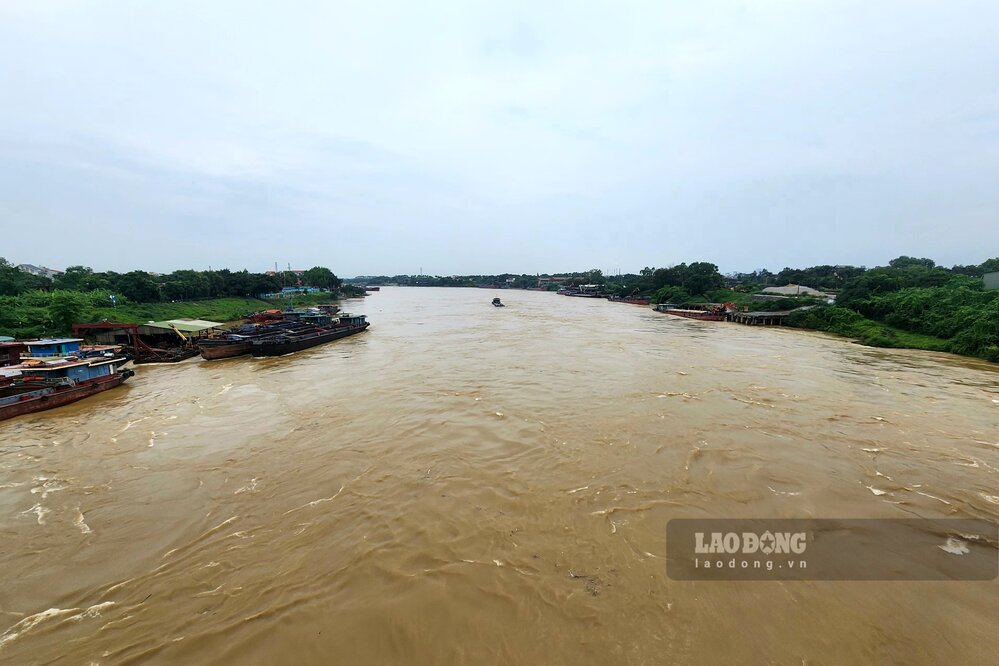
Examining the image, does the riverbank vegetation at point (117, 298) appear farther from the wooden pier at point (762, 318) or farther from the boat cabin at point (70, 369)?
the wooden pier at point (762, 318)

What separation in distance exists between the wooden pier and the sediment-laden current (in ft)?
88.3

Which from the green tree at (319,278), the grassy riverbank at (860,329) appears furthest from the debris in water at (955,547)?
the green tree at (319,278)

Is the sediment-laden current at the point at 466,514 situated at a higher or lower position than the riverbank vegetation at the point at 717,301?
lower

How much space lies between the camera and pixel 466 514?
23.3ft

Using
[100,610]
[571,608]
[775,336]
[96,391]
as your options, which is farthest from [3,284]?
[775,336]

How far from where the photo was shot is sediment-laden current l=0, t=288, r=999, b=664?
4621 millimetres

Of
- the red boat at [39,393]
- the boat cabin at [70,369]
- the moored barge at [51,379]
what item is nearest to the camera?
the red boat at [39,393]

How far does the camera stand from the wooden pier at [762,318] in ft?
132

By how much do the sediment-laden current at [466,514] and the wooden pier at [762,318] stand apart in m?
26.9

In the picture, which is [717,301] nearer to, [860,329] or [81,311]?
[860,329]

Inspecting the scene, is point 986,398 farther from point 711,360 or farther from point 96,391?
point 96,391

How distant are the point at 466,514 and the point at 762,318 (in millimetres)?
45560

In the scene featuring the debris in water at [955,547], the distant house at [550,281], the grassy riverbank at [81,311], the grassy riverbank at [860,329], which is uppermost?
the distant house at [550,281]

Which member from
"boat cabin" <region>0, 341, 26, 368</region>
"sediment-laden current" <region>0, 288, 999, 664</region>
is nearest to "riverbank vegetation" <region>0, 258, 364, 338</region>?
"boat cabin" <region>0, 341, 26, 368</region>
